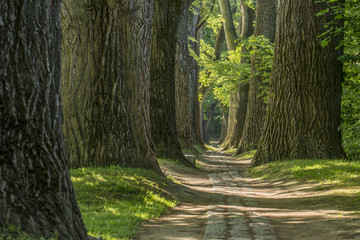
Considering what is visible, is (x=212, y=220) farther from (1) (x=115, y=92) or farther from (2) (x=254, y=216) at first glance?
(1) (x=115, y=92)

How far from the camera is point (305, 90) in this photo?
554 inches

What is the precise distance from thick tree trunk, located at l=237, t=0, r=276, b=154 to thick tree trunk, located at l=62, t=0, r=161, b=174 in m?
12.7

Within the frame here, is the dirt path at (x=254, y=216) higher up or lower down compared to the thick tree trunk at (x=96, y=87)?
lower down

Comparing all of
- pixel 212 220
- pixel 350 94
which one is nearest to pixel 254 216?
pixel 212 220

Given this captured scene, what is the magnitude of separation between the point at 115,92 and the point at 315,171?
4799 millimetres

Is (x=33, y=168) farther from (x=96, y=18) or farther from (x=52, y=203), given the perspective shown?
(x=96, y=18)

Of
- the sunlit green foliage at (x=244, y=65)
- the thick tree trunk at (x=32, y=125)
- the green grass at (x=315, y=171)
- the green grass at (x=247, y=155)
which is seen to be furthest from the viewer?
the green grass at (x=247, y=155)

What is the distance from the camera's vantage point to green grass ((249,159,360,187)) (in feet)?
33.4

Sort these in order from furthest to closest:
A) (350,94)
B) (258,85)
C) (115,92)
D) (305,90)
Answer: (258,85), (350,94), (305,90), (115,92)

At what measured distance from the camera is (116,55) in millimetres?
11031

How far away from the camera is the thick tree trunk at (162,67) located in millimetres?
16219

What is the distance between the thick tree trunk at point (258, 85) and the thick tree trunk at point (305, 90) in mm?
8123

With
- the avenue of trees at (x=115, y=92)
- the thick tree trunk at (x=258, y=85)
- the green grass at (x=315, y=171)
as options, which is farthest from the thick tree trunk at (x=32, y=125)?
the thick tree trunk at (x=258, y=85)

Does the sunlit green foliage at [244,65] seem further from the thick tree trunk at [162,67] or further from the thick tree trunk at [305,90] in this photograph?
the thick tree trunk at [305,90]
